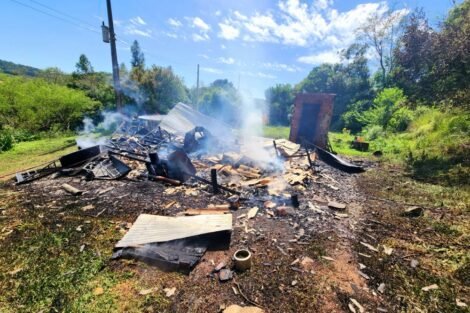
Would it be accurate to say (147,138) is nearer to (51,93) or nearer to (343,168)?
(343,168)

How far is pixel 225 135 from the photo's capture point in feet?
47.7

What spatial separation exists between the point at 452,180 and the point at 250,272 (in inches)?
339

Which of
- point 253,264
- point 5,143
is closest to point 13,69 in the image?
point 5,143

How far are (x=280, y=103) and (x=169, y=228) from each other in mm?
35601

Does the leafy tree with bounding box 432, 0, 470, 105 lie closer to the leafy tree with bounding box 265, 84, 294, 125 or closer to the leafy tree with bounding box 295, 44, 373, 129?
the leafy tree with bounding box 295, 44, 373, 129

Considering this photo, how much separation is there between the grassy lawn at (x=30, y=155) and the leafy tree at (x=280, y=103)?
95.5 feet

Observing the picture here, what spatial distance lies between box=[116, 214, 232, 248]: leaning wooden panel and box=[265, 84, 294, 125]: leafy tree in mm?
33029

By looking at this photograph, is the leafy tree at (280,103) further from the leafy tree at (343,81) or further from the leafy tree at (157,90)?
the leafy tree at (157,90)

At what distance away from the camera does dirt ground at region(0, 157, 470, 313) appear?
3266 millimetres

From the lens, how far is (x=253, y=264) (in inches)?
157

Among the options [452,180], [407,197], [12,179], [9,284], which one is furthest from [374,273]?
[12,179]

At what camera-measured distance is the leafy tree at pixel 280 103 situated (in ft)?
121

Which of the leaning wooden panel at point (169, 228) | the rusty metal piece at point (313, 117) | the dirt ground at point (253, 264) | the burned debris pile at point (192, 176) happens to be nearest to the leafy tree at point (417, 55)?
the rusty metal piece at point (313, 117)

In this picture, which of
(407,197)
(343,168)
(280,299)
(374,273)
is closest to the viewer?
(280,299)
